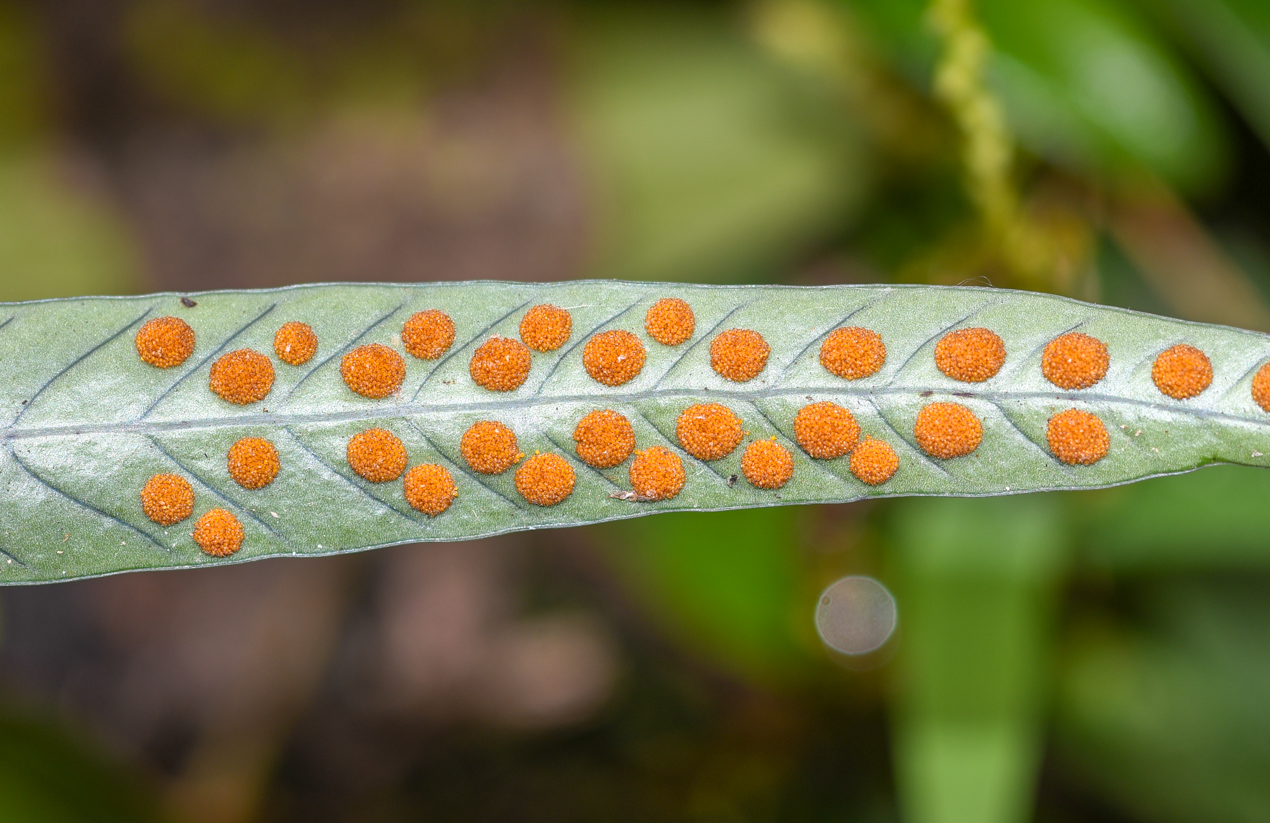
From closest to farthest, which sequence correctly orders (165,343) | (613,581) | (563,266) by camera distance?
(165,343), (613,581), (563,266)

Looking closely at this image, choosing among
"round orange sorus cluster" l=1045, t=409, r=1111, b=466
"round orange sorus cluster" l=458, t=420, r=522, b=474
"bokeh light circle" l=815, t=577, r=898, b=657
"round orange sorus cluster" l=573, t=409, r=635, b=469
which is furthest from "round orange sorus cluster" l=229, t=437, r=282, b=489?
"bokeh light circle" l=815, t=577, r=898, b=657

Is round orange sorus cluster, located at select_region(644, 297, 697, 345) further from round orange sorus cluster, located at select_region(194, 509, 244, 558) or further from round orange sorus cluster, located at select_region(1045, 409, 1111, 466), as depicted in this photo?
round orange sorus cluster, located at select_region(194, 509, 244, 558)

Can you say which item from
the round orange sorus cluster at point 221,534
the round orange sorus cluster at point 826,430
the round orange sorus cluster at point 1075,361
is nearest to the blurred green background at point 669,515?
the round orange sorus cluster at point 1075,361

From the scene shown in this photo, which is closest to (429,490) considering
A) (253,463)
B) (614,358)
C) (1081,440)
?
(253,463)

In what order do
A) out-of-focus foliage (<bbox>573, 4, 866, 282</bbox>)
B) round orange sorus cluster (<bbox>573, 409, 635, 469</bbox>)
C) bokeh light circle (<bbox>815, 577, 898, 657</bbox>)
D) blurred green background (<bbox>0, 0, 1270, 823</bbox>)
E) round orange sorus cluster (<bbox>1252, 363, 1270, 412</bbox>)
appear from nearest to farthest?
round orange sorus cluster (<bbox>1252, 363, 1270, 412</bbox>), round orange sorus cluster (<bbox>573, 409, 635, 469</bbox>), blurred green background (<bbox>0, 0, 1270, 823</bbox>), bokeh light circle (<bbox>815, 577, 898, 657</bbox>), out-of-focus foliage (<bbox>573, 4, 866, 282</bbox>)

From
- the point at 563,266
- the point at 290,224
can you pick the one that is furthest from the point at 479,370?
the point at 290,224

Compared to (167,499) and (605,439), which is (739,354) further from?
(167,499)

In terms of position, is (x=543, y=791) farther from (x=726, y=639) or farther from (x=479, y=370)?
(x=479, y=370)
